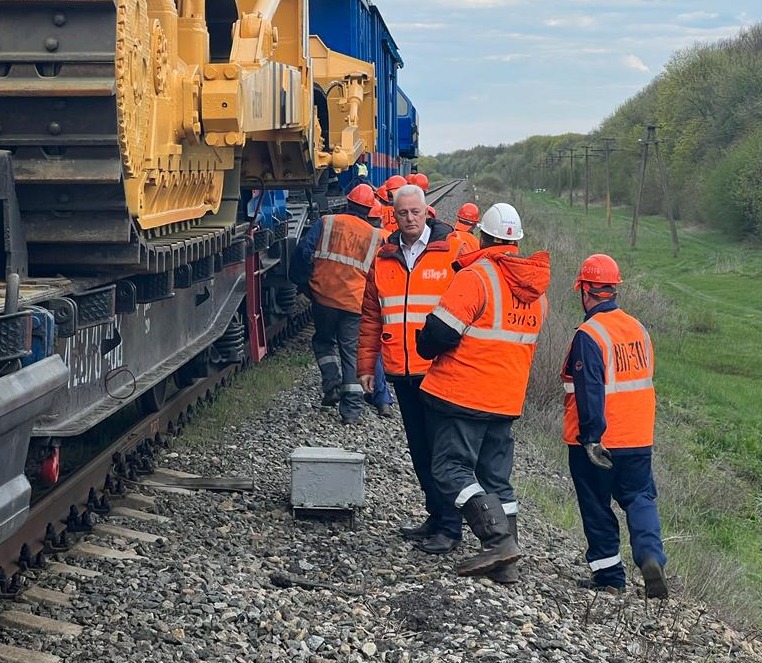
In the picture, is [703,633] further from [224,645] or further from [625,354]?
[224,645]

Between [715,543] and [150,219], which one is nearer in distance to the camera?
[150,219]

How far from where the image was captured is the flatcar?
4.62 metres

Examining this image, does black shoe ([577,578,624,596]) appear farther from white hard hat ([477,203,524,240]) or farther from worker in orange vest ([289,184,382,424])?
worker in orange vest ([289,184,382,424])

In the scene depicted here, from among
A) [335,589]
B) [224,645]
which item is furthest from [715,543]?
[224,645]

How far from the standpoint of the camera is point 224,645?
4.69 metres

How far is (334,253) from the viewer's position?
368 inches

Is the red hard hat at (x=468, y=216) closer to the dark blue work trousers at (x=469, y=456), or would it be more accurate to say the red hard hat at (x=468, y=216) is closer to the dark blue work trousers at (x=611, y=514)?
the dark blue work trousers at (x=611, y=514)

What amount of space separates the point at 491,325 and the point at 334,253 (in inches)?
148

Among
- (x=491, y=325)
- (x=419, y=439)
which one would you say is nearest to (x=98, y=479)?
(x=419, y=439)

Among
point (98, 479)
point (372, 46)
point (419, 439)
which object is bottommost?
point (98, 479)

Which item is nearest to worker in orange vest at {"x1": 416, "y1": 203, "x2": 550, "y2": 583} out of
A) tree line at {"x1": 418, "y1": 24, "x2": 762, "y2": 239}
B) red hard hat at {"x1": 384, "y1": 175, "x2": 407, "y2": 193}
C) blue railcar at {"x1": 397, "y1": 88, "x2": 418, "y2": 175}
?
red hard hat at {"x1": 384, "y1": 175, "x2": 407, "y2": 193}

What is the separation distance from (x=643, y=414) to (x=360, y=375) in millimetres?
1481

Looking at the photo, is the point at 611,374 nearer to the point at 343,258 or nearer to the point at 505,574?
the point at 505,574

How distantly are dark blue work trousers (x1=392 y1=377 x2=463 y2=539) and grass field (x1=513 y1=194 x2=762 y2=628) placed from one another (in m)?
1.56
